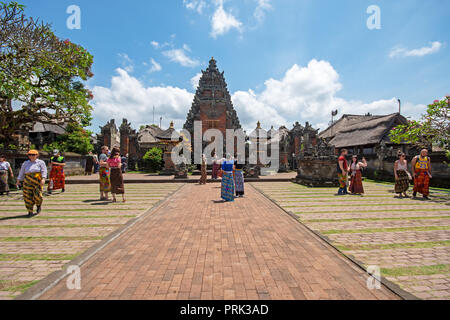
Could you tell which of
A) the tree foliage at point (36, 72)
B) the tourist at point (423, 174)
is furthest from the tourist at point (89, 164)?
the tourist at point (423, 174)

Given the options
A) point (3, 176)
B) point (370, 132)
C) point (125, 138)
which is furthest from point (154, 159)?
point (370, 132)

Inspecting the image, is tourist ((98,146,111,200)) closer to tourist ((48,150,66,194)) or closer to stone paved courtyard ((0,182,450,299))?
stone paved courtyard ((0,182,450,299))

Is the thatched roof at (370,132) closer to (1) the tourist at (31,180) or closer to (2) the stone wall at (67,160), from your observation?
(1) the tourist at (31,180)

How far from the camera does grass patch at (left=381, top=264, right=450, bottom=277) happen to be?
3.09 m

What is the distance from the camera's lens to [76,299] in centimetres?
253

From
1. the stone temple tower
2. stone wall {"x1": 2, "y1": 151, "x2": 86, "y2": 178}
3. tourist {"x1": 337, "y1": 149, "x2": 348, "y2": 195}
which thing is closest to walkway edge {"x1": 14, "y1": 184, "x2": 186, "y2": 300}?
tourist {"x1": 337, "y1": 149, "x2": 348, "y2": 195}

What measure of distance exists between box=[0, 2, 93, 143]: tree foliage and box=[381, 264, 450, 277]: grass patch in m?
13.8

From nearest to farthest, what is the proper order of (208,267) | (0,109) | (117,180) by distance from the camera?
(208,267)
(117,180)
(0,109)

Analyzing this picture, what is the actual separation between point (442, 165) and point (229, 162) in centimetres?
1413

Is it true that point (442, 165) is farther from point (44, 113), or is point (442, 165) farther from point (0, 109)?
point (0, 109)

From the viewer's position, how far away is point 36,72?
33.9 ft

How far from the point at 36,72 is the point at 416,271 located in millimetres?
15207

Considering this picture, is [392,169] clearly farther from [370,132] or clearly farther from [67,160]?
[67,160]
